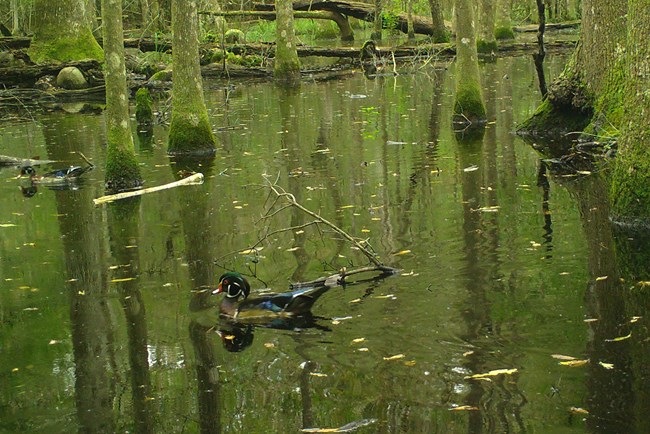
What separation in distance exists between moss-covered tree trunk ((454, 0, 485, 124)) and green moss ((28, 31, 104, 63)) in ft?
49.7

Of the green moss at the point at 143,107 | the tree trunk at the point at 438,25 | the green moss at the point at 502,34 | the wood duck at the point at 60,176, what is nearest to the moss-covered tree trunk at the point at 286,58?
the green moss at the point at 143,107

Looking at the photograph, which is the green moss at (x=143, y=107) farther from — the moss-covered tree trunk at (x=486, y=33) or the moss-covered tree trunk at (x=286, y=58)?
the moss-covered tree trunk at (x=486, y=33)

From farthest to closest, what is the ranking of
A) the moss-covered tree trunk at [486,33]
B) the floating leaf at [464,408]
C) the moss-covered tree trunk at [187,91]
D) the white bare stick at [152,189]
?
the moss-covered tree trunk at [486,33]
the moss-covered tree trunk at [187,91]
the white bare stick at [152,189]
the floating leaf at [464,408]

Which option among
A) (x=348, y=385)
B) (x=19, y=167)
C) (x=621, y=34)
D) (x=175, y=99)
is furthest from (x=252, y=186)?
(x=348, y=385)

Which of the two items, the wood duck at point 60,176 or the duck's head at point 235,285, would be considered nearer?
the duck's head at point 235,285

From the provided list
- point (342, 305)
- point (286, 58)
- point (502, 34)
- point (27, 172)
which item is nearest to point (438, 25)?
point (502, 34)

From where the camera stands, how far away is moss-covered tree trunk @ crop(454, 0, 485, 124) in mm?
17281

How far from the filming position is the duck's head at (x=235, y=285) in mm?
7543

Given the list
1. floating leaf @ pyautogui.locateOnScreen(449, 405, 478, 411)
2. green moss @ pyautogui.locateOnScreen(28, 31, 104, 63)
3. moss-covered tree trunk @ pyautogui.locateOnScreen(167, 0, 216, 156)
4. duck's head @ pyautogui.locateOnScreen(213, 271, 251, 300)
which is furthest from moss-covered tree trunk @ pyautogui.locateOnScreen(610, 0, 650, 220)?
green moss @ pyautogui.locateOnScreen(28, 31, 104, 63)

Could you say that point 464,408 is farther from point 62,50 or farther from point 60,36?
point 60,36

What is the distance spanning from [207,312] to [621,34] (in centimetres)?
938

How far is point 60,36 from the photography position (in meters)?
30.0

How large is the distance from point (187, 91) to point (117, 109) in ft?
8.33

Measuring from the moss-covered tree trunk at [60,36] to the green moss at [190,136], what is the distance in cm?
1436
